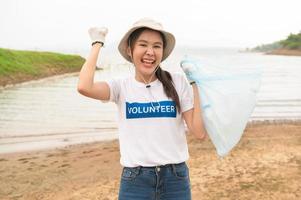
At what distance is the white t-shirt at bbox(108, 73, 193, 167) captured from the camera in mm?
2199

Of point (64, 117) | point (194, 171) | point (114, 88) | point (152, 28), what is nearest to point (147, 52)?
point (152, 28)

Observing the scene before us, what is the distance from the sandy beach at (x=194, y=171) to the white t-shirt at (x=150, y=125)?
11.6 ft

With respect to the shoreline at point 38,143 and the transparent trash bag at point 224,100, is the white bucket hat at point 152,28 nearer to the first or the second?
the transparent trash bag at point 224,100

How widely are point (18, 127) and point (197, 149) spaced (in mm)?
6213

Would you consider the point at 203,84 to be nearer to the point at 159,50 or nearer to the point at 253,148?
the point at 159,50

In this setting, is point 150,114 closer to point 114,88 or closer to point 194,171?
point 114,88

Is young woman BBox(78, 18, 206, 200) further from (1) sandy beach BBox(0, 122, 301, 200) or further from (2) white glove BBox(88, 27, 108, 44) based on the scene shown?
(1) sandy beach BBox(0, 122, 301, 200)

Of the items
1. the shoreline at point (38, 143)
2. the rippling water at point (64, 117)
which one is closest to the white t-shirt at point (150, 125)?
the rippling water at point (64, 117)

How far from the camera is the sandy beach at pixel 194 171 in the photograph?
5.83m

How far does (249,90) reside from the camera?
7.31ft

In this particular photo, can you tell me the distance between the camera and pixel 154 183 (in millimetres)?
2195

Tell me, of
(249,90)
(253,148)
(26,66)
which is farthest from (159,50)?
(26,66)

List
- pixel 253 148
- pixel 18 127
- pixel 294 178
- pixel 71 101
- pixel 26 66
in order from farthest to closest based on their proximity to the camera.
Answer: pixel 26 66, pixel 71 101, pixel 18 127, pixel 253 148, pixel 294 178

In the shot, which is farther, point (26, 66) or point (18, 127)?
point (26, 66)
